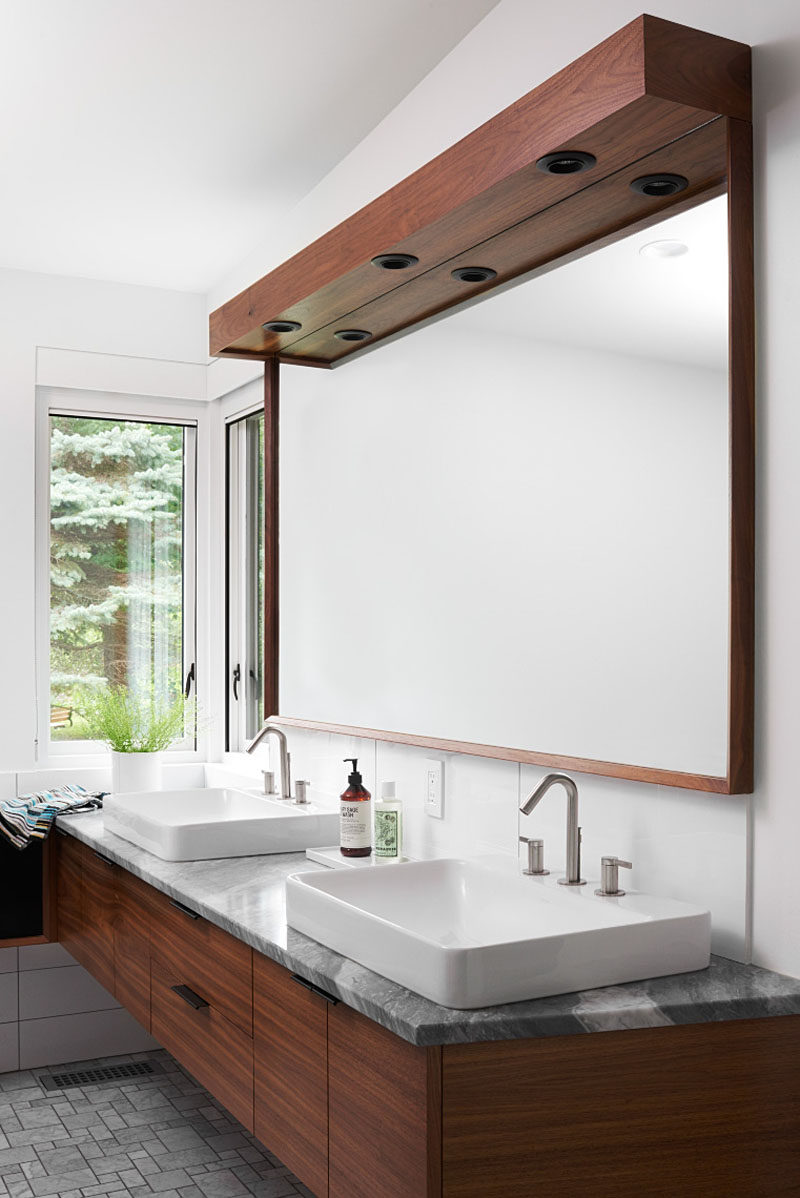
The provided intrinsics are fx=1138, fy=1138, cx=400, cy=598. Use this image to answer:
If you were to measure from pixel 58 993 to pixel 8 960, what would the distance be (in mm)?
188

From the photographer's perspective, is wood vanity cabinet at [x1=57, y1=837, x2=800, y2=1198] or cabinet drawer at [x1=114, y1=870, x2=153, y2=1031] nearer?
wood vanity cabinet at [x1=57, y1=837, x2=800, y2=1198]

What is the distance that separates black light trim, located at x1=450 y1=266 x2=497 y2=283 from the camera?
229cm

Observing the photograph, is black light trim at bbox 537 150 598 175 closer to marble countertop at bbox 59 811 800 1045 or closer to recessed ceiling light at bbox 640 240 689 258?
recessed ceiling light at bbox 640 240 689 258

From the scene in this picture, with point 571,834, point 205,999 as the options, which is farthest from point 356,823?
point 571,834

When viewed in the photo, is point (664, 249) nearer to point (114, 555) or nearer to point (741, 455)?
point (741, 455)

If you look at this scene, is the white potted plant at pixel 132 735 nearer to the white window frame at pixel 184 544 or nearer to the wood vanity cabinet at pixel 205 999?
the white window frame at pixel 184 544

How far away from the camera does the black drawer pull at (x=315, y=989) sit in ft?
5.25

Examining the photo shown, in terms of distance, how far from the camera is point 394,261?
2.31 m

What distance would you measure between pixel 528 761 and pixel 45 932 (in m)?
1.93

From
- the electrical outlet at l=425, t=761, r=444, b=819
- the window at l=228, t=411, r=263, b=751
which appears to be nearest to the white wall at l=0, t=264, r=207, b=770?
the window at l=228, t=411, r=263, b=751

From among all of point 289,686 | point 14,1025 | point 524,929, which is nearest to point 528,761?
point 524,929

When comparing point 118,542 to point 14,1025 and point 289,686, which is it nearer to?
point 289,686

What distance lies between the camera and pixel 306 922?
1781 mm

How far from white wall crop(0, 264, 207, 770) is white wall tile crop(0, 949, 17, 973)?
584 millimetres
